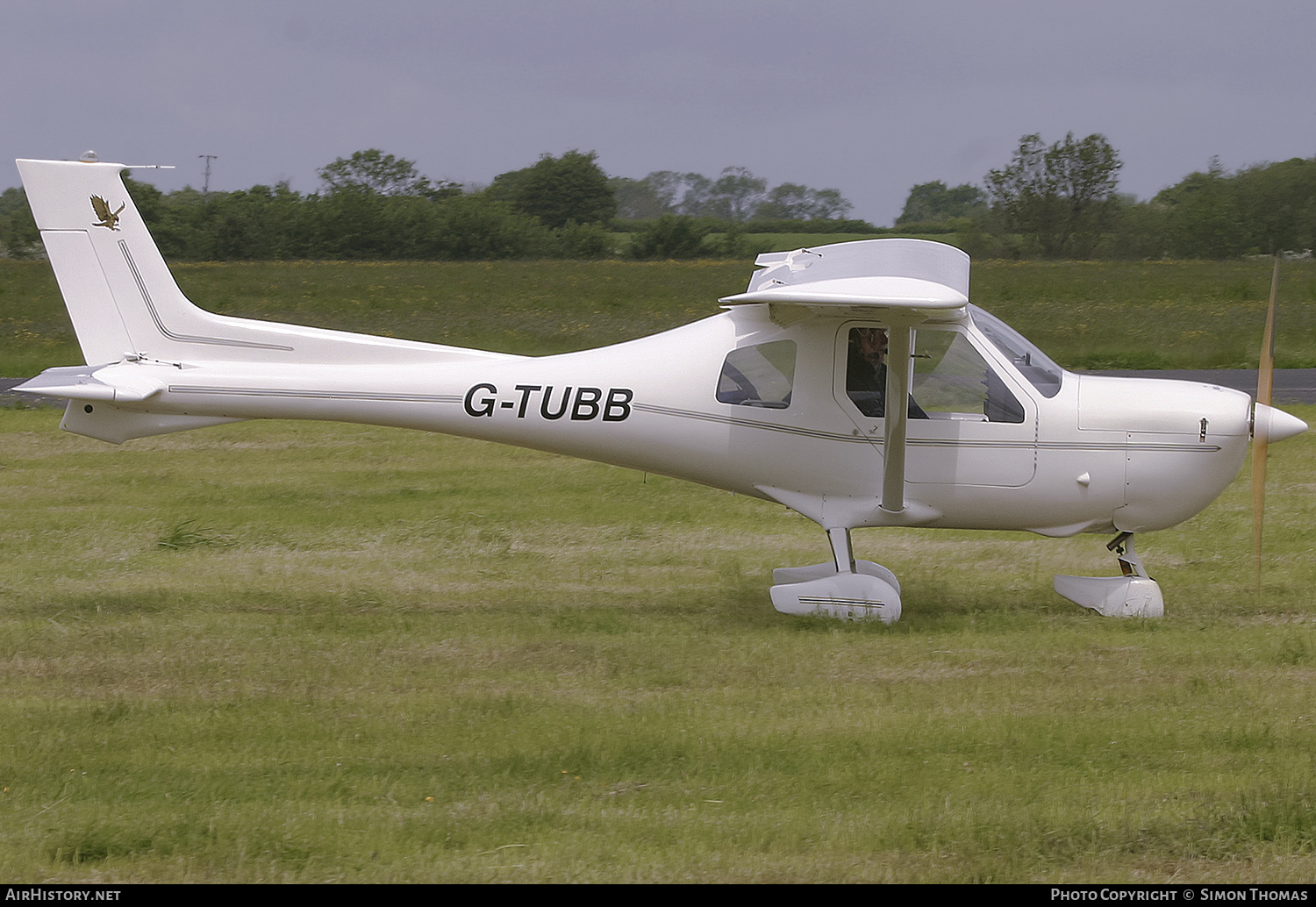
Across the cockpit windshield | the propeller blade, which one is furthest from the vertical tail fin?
the propeller blade

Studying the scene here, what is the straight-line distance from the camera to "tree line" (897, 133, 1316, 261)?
148 feet

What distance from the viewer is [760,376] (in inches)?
329

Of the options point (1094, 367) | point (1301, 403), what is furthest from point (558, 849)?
point (1094, 367)

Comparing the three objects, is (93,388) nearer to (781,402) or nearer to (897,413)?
(781,402)

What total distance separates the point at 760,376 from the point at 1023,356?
5.83 feet

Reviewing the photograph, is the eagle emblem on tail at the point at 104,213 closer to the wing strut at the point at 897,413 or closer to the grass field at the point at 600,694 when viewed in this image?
the grass field at the point at 600,694

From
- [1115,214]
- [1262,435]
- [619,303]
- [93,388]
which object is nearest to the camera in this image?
[1262,435]

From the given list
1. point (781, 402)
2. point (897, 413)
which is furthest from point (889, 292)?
point (781, 402)

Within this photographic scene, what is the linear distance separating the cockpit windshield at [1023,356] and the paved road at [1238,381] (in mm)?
12262

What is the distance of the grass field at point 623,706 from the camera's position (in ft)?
15.2

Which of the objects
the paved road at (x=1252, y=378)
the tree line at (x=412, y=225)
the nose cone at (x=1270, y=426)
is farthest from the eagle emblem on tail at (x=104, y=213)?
the tree line at (x=412, y=225)

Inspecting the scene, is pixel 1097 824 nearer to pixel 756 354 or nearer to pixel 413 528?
pixel 756 354

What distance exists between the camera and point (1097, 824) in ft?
15.6

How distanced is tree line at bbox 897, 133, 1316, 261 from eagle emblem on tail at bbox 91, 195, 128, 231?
139 feet
